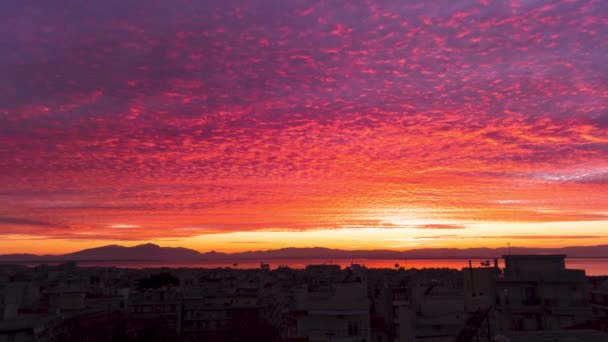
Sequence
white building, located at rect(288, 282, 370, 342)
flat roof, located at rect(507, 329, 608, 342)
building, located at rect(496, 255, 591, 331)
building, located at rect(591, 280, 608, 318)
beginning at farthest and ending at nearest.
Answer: building, located at rect(591, 280, 608, 318) < building, located at rect(496, 255, 591, 331) < white building, located at rect(288, 282, 370, 342) < flat roof, located at rect(507, 329, 608, 342)

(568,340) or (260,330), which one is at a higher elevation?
(568,340)

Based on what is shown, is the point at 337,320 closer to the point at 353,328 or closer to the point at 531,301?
the point at 353,328

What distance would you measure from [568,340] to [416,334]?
15951 mm

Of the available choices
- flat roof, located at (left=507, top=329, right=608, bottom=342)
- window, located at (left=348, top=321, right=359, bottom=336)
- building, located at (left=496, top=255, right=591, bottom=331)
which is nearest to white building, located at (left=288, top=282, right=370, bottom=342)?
window, located at (left=348, top=321, right=359, bottom=336)

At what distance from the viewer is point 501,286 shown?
122 feet

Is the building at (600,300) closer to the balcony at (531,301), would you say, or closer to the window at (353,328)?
the balcony at (531,301)

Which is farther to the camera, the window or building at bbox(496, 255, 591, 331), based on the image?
building at bbox(496, 255, 591, 331)

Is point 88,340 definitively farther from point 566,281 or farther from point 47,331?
point 566,281

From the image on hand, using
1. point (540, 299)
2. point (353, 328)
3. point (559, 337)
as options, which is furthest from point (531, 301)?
point (559, 337)

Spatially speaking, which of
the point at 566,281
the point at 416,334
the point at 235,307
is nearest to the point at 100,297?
the point at 235,307

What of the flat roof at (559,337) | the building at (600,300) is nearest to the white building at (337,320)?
the flat roof at (559,337)

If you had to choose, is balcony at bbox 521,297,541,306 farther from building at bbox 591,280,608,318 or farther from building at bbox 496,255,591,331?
building at bbox 591,280,608,318

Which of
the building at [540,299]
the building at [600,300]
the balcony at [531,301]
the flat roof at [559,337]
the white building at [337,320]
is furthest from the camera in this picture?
the building at [600,300]

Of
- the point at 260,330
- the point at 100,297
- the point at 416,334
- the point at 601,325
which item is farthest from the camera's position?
the point at 100,297
